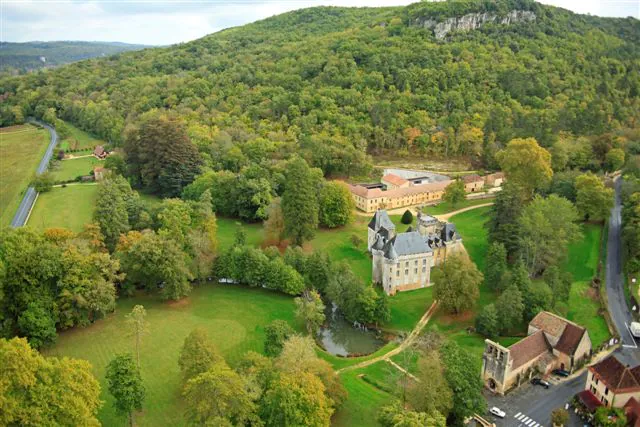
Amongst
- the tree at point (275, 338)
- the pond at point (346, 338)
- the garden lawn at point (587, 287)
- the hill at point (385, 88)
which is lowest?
the pond at point (346, 338)

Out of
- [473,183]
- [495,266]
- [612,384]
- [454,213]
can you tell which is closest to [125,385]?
[612,384]

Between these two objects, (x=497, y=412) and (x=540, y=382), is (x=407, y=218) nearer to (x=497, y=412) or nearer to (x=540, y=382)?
(x=540, y=382)

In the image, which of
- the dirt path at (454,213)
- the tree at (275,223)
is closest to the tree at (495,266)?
the dirt path at (454,213)

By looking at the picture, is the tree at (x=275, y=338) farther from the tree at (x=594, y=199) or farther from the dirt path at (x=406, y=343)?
the tree at (x=594, y=199)

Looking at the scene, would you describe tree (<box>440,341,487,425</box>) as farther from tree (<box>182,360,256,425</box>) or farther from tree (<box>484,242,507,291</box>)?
tree (<box>484,242,507,291</box>)

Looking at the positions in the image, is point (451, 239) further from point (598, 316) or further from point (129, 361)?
point (129, 361)

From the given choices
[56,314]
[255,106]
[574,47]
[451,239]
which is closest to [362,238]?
[451,239]

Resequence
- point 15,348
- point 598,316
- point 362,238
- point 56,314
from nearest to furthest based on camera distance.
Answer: point 15,348, point 56,314, point 598,316, point 362,238
